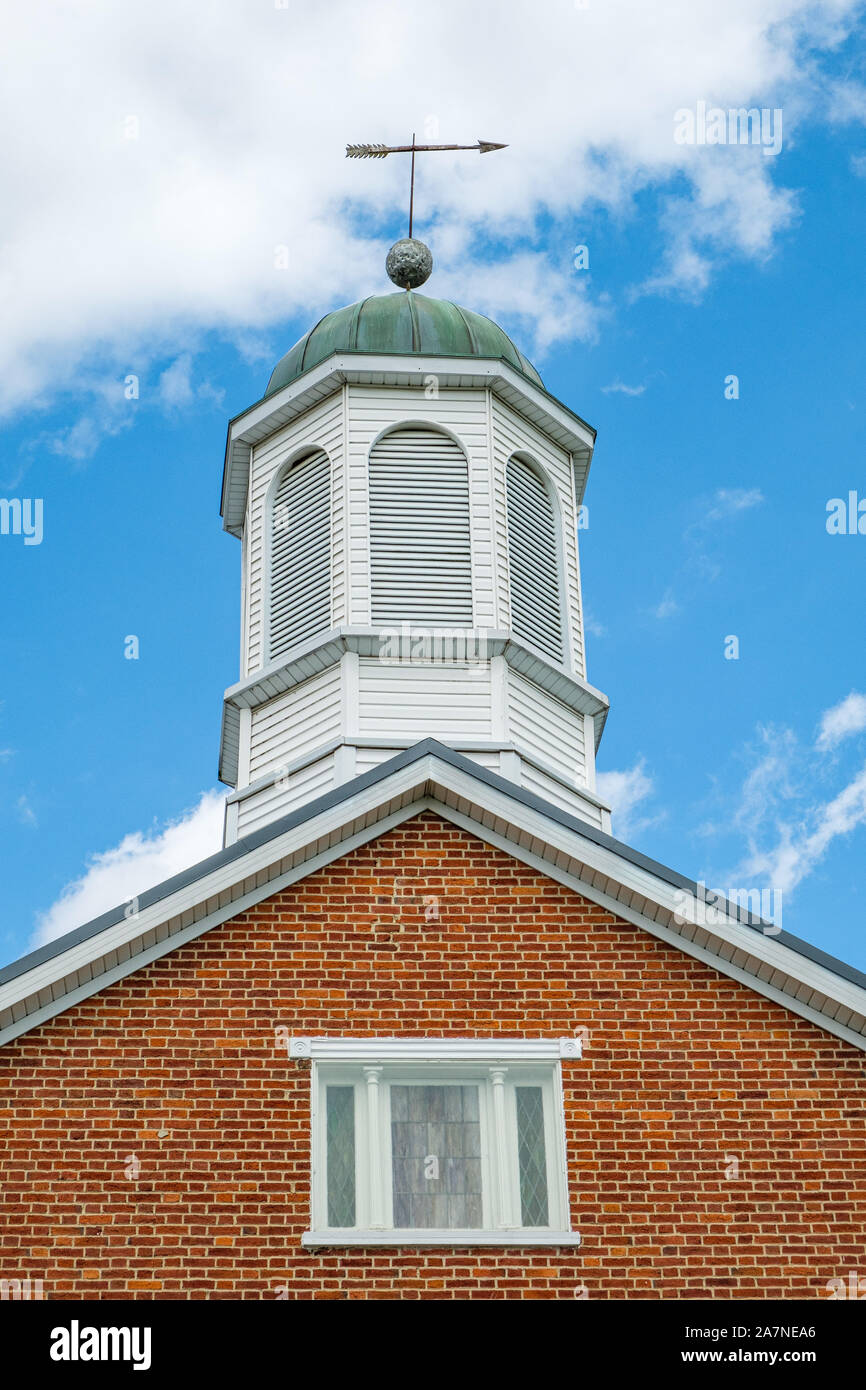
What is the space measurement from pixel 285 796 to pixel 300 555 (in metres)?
2.88

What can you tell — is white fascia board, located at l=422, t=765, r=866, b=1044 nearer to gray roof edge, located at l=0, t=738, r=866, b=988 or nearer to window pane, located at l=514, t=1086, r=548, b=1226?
gray roof edge, located at l=0, t=738, r=866, b=988

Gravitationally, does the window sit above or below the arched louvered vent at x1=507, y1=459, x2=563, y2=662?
below

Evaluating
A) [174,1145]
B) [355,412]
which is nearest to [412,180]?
[355,412]

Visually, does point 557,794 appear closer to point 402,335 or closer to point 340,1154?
point 402,335

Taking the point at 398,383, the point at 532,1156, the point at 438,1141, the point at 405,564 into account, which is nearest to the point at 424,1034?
the point at 438,1141

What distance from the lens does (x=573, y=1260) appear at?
38.2 ft

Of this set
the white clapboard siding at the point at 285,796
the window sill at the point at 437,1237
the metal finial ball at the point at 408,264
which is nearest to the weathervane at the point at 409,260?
the metal finial ball at the point at 408,264

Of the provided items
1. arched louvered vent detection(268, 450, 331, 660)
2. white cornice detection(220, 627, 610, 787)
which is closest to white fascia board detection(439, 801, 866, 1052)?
white cornice detection(220, 627, 610, 787)

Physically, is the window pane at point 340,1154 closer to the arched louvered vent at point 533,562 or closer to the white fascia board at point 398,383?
the arched louvered vent at point 533,562

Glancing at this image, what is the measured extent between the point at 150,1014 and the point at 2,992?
1.00 m

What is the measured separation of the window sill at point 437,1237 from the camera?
452 inches

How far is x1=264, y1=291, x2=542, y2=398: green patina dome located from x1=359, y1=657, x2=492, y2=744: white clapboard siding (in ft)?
12.9

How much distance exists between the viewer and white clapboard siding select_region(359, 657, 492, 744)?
18297mm

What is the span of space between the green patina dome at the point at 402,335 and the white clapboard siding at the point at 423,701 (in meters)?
3.93
